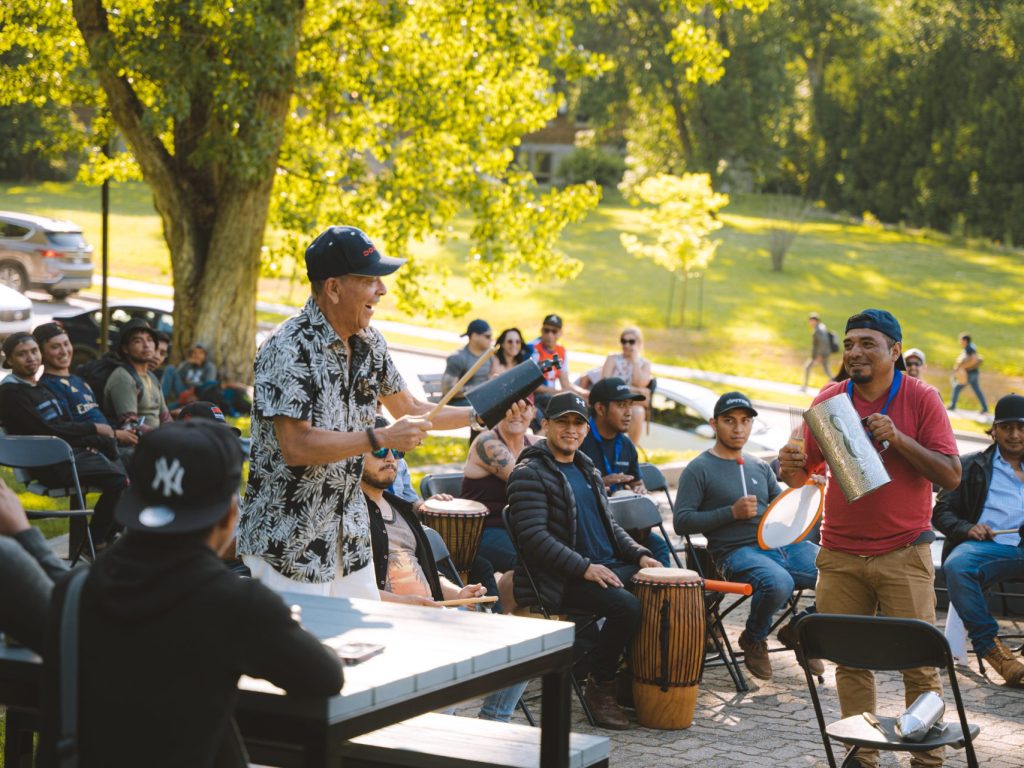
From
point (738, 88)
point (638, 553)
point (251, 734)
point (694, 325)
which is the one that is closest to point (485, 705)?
point (638, 553)

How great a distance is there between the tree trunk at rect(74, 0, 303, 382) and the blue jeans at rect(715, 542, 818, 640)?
9.12m

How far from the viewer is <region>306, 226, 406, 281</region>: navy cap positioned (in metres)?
4.32

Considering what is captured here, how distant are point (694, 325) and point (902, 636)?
34.7 meters

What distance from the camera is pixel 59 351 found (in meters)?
9.19

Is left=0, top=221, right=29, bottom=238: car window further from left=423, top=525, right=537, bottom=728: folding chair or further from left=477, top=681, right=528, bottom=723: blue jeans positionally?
left=477, top=681, right=528, bottom=723: blue jeans

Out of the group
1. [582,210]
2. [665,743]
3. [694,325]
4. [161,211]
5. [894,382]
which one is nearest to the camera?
[894,382]

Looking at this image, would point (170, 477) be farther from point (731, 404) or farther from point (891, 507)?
point (731, 404)

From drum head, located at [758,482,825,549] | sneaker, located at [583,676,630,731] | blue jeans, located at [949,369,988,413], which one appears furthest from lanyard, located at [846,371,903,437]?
blue jeans, located at [949,369,988,413]

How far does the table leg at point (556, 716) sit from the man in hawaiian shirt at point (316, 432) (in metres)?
0.95

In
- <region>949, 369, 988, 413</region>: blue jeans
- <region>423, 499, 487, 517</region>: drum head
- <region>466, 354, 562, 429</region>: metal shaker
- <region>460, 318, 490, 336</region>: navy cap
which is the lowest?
<region>949, 369, 988, 413</region>: blue jeans

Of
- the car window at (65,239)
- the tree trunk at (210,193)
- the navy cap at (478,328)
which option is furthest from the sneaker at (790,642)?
the car window at (65,239)

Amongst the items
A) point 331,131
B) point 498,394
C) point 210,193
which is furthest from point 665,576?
point 331,131

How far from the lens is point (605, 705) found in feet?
21.7

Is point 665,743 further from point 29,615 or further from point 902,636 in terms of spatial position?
point 29,615
